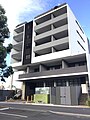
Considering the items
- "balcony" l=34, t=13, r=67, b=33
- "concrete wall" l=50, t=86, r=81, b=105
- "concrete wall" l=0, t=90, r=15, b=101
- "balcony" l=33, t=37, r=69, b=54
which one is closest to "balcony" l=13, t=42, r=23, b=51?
"balcony" l=34, t=13, r=67, b=33

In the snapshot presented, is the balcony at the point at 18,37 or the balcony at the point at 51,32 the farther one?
the balcony at the point at 18,37

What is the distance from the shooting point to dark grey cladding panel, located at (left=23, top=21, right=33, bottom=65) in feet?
147

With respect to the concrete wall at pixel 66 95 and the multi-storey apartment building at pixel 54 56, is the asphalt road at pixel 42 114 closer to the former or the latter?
the concrete wall at pixel 66 95

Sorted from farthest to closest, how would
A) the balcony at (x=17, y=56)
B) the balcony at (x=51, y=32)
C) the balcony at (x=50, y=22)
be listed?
the balcony at (x=17, y=56) < the balcony at (x=50, y=22) < the balcony at (x=51, y=32)

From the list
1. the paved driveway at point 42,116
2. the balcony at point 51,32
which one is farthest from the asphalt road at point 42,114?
the balcony at point 51,32

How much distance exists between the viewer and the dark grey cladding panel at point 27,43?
4487 cm

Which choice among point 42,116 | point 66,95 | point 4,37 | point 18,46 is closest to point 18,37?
point 18,46

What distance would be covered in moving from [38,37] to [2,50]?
27.2 m

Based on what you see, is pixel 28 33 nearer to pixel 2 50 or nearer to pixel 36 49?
pixel 36 49

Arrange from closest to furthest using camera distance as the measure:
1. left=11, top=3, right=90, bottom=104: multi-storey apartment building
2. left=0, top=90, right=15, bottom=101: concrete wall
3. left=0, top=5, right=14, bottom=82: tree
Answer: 1. left=0, top=5, right=14, bottom=82: tree
2. left=11, top=3, right=90, bottom=104: multi-storey apartment building
3. left=0, top=90, right=15, bottom=101: concrete wall

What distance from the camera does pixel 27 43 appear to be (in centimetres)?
4647

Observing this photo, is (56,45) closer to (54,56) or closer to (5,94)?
(54,56)

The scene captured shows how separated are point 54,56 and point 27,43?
11235 millimetres

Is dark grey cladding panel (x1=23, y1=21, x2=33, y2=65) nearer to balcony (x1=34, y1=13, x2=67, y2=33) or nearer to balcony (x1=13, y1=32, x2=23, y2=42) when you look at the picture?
balcony (x1=34, y1=13, x2=67, y2=33)
